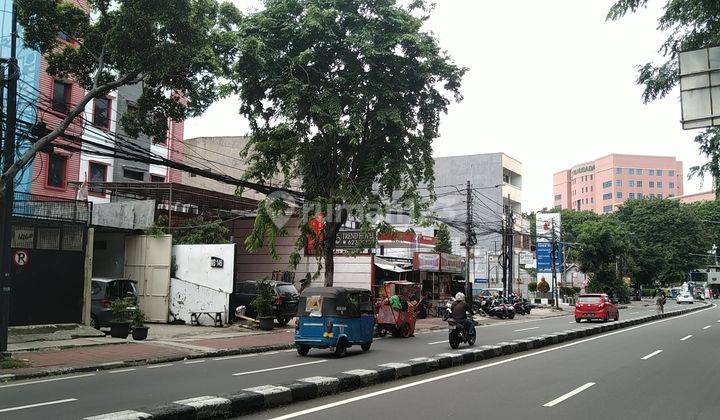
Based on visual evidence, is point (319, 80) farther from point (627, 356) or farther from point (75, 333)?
point (627, 356)

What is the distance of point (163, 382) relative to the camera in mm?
10312

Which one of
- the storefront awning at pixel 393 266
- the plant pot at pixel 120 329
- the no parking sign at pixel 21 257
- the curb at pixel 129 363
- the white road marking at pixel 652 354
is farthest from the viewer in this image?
the storefront awning at pixel 393 266

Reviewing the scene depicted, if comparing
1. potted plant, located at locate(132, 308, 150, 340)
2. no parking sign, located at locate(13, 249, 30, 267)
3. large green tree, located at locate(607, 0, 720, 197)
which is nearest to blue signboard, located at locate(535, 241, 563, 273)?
large green tree, located at locate(607, 0, 720, 197)

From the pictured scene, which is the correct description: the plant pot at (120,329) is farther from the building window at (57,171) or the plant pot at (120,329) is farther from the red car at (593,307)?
the red car at (593,307)

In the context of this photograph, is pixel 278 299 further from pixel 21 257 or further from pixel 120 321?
pixel 21 257

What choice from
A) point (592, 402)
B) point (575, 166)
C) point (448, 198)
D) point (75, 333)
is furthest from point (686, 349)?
point (575, 166)

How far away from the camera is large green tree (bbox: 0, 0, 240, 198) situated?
466 inches

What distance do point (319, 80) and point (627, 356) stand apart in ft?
42.6

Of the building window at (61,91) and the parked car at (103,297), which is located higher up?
the building window at (61,91)

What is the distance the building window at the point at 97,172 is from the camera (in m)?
30.8

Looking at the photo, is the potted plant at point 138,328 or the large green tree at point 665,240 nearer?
the potted plant at point 138,328

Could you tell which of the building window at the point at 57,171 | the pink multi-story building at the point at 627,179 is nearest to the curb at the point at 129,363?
the building window at the point at 57,171

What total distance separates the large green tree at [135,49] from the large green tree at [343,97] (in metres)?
5.26

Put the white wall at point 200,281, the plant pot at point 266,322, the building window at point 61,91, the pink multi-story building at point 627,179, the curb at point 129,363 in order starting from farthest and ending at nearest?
the pink multi-story building at point 627,179, the building window at point 61,91, the white wall at point 200,281, the plant pot at point 266,322, the curb at point 129,363
